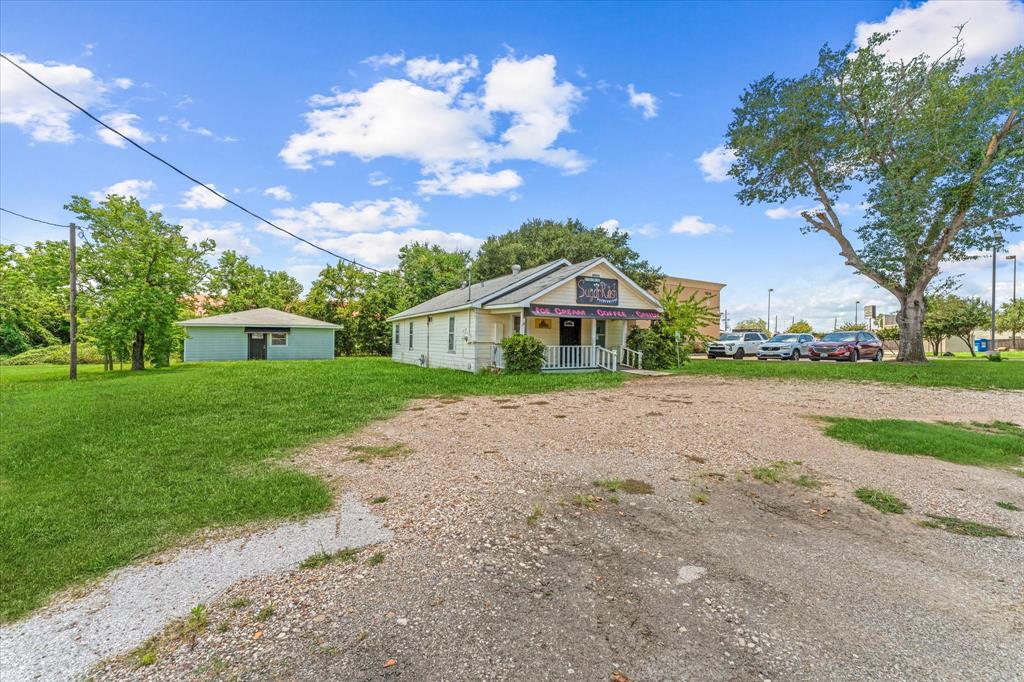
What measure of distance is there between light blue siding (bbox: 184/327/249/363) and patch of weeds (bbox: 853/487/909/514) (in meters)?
29.2

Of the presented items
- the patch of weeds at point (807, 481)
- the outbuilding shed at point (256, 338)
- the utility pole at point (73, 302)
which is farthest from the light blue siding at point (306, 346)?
the patch of weeds at point (807, 481)

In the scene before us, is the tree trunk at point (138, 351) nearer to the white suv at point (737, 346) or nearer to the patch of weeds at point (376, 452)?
the patch of weeds at point (376, 452)

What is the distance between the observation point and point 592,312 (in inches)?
648

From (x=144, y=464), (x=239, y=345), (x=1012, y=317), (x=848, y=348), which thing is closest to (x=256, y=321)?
(x=239, y=345)

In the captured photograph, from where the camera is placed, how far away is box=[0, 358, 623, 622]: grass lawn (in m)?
3.46

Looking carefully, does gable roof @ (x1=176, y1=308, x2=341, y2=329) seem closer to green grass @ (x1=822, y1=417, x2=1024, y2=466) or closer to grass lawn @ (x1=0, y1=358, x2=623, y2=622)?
grass lawn @ (x1=0, y1=358, x2=623, y2=622)

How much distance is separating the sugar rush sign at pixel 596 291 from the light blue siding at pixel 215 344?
828 inches

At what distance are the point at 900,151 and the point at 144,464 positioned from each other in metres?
25.2

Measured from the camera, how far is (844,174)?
19.4 meters

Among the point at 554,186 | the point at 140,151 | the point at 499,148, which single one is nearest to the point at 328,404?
the point at 140,151

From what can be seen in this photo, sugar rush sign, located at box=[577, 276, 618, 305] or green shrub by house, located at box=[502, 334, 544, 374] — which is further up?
sugar rush sign, located at box=[577, 276, 618, 305]

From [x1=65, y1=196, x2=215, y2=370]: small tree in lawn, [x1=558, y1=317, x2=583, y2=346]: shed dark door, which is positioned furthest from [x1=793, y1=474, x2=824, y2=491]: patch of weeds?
[x1=65, y1=196, x2=215, y2=370]: small tree in lawn

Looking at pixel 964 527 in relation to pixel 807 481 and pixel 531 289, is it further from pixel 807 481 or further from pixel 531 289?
pixel 531 289

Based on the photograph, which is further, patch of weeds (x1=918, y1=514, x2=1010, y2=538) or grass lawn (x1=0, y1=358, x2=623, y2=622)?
patch of weeds (x1=918, y1=514, x2=1010, y2=538)
